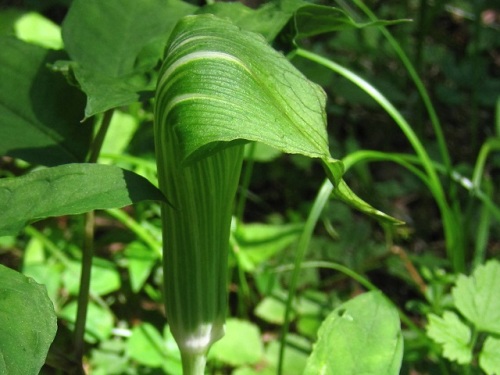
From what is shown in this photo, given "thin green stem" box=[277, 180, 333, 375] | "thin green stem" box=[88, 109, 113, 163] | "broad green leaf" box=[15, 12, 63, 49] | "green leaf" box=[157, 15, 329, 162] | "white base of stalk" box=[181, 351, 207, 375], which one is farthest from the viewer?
"broad green leaf" box=[15, 12, 63, 49]

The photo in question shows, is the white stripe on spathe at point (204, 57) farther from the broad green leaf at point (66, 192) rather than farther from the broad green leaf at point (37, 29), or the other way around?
the broad green leaf at point (37, 29)

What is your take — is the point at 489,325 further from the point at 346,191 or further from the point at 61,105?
the point at 61,105

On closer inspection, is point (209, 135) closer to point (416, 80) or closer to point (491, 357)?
point (491, 357)

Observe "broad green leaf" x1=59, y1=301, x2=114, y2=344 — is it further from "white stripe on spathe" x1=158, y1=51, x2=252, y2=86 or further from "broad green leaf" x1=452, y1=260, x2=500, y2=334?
"white stripe on spathe" x1=158, y1=51, x2=252, y2=86

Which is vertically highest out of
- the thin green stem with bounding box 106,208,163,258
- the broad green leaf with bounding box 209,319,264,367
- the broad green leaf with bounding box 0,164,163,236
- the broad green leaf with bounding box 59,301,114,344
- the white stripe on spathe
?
the white stripe on spathe

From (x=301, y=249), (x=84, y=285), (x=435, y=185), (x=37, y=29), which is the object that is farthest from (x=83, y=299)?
(x=37, y=29)

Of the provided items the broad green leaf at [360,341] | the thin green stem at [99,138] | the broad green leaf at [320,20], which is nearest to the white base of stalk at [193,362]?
the broad green leaf at [360,341]

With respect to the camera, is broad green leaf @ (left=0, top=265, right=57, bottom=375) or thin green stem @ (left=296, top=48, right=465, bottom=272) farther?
thin green stem @ (left=296, top=48, right=465, bottom=272)

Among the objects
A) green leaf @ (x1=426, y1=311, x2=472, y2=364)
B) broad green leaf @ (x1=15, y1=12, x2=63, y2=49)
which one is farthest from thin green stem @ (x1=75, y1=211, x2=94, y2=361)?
broad green leaf @ (x1=15, y1=12, x2=63, y2=49)
